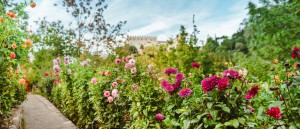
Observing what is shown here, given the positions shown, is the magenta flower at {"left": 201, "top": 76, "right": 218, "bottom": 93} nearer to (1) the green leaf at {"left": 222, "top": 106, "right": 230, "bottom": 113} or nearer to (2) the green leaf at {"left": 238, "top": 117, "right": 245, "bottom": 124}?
(1) the green leaf at {"left": 222, "top": 106, "right": 230, "bottom": 113}

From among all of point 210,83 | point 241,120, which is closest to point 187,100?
point 210,83

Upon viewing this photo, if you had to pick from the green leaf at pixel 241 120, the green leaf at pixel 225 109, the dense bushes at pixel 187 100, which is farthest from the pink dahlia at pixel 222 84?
the green leaf at pixel 241 120

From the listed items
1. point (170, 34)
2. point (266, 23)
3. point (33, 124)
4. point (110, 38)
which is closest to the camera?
point (33, 124)

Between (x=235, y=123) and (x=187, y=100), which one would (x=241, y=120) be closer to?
(x=235, y=123)

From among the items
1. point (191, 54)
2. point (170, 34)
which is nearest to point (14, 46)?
point (191, 54)

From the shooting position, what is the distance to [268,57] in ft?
39.0

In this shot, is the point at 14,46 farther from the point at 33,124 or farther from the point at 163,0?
the point at 163,0

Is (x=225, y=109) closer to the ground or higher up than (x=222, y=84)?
closer to the ground

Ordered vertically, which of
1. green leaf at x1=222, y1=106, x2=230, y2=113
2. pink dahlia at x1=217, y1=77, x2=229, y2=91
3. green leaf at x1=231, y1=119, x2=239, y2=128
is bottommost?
green leaf at x1=231, y1=119, x2=239, y2=128

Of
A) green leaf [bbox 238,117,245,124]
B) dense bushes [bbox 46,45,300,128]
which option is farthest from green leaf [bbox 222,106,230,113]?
green leaf [bbox 238,117,245,124]

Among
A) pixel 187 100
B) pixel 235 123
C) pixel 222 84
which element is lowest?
pixel 235 123

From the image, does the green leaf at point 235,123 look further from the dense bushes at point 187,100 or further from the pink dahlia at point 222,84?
the pink dahlia at point 222,84

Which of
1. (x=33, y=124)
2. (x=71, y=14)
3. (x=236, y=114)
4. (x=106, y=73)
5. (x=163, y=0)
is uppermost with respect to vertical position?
(x=71, y=14)

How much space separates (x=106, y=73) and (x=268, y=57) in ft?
34.2
